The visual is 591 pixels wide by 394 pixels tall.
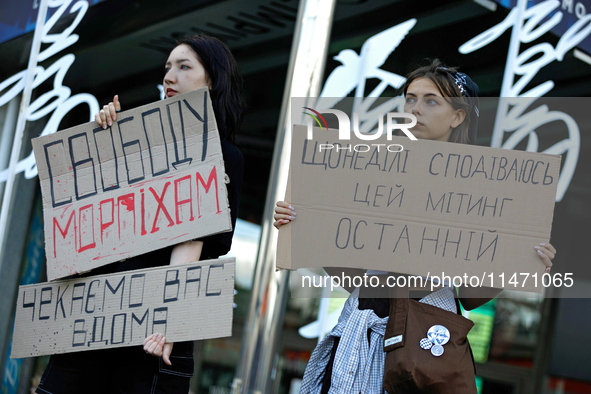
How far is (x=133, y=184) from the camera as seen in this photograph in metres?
1.57

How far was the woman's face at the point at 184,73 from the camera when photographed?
1692 millimetres

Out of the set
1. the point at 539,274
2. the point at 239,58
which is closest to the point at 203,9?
the point at 239,58

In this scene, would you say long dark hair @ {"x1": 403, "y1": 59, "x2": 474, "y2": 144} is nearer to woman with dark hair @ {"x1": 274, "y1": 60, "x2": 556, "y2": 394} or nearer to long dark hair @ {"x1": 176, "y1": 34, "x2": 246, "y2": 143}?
woman with dark hair @ {"x1": 274, "y1": 60, "x2": 556, "y2": 394}

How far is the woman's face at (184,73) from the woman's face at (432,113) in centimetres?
64

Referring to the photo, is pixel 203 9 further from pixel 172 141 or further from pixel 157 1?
pixel 172 141

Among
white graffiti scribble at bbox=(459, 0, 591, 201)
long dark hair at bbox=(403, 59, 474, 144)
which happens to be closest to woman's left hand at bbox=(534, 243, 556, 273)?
long dark hair at bbox=(403, 59, 474, 144)

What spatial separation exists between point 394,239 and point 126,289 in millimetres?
723

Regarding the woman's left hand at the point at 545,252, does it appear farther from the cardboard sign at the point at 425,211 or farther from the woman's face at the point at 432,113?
the woman's face at the point at 432,113

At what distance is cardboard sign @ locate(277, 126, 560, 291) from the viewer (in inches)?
59.8

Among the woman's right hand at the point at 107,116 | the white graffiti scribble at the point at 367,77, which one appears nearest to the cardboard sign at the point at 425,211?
the woman's right hand at the point at 107,116

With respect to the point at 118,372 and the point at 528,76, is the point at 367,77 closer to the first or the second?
the point at 528,76

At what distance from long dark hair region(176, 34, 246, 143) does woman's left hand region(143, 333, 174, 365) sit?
60 cm

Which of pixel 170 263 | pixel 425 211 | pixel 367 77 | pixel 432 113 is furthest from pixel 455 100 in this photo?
pixel 367 77

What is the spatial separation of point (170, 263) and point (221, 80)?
1.86 feet
